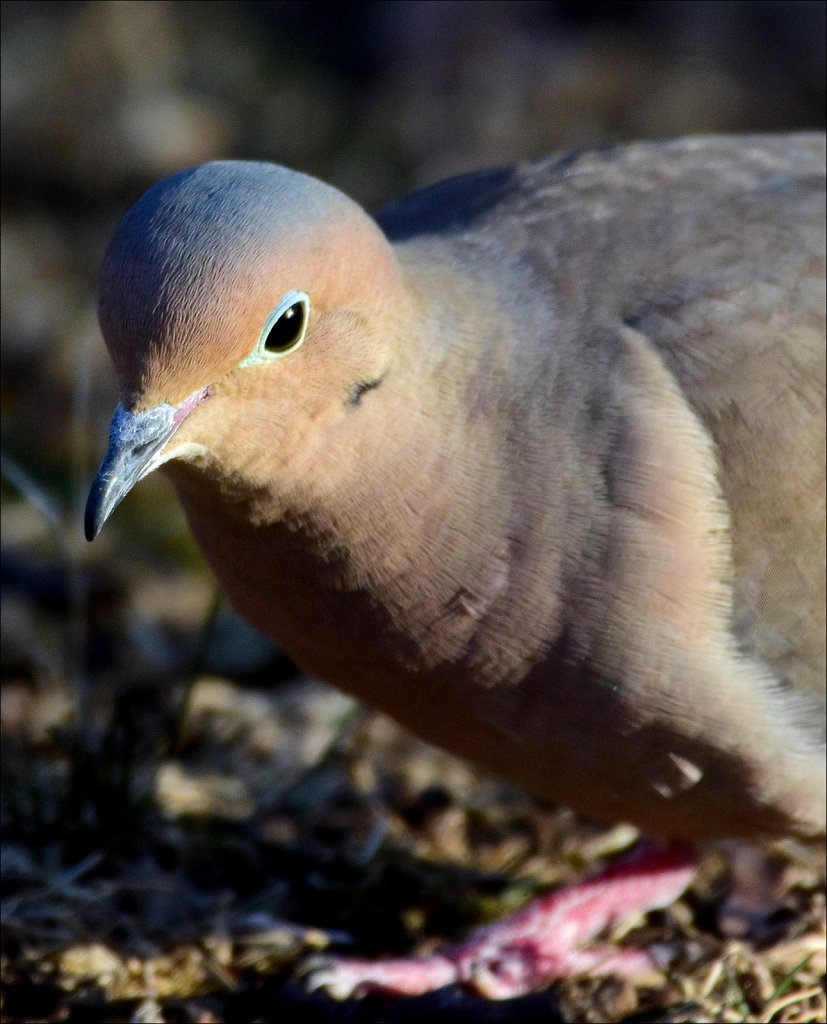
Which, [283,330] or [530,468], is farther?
[530,468]

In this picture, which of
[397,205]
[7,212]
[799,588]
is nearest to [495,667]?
[799,588]

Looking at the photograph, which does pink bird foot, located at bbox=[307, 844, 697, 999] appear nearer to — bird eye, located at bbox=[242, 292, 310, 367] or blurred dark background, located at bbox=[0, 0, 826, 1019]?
blurred dark background, located at bbox=[0, 0, 826, 1019]

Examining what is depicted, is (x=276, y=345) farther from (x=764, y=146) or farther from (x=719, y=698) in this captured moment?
(x=764, y=146)

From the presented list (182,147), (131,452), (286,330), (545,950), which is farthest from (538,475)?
(182,147)

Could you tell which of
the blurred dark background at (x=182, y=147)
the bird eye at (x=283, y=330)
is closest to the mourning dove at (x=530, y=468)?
the bird eye at (x=283, y=330)

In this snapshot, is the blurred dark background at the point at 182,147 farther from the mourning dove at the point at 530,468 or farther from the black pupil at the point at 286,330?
the black pupil at the point at 286,330

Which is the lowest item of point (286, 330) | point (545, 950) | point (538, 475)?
point (545, 950)

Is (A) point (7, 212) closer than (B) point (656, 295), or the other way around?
(B) point (656, 295)

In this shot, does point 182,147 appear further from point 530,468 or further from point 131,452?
point 131,452

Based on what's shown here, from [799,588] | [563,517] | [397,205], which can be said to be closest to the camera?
[563,517]
